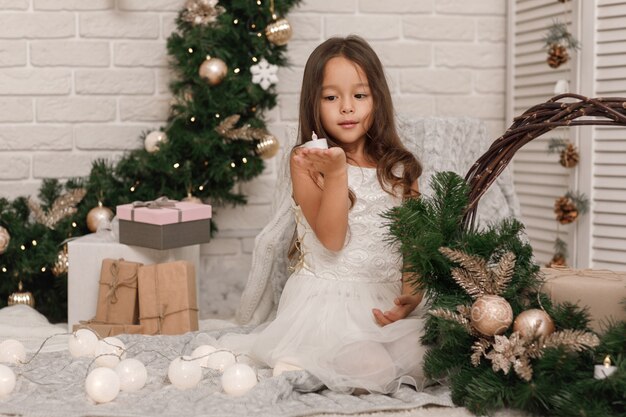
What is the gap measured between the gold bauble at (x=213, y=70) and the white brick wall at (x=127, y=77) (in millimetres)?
273

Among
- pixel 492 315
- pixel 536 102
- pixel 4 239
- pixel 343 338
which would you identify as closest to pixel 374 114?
pixel 343 338

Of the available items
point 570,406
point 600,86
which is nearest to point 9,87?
point 600,86

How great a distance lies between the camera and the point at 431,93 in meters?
3.15

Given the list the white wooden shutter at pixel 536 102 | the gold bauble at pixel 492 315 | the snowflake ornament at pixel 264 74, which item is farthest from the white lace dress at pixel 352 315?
the white wooden shutter at pixel 536 102

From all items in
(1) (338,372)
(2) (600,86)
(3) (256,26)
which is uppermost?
(3) (256,26)

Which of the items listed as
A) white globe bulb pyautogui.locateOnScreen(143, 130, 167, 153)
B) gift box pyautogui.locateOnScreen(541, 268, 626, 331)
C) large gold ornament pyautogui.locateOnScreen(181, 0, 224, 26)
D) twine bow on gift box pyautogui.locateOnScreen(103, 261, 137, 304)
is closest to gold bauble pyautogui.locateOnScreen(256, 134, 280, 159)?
white globe bulb pyautogui.locateOnScreen(143, 130, 167, 153)

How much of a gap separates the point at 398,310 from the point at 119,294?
0.88 m

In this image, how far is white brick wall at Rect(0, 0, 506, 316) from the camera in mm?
2889

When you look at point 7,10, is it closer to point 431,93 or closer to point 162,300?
point 162,300

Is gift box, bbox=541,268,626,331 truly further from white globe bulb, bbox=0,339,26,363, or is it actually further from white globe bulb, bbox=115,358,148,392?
white globe bulb, bbox=0,339,26,363

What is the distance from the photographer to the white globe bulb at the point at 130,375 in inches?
68.2

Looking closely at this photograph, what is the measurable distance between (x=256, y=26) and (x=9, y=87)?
0.84 meters

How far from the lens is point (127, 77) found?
9.64 ft

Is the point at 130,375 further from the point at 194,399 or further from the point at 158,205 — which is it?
the point at 158,205
